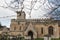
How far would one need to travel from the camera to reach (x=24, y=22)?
4306 cm

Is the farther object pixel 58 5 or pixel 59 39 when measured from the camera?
pixel 59 39

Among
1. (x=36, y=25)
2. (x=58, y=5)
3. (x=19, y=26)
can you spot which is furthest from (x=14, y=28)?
(x=58, y=5)

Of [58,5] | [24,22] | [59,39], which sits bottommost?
[59,39]

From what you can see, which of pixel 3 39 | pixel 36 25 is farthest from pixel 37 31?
pixel 3 39

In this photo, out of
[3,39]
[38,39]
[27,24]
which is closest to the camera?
[3,39]

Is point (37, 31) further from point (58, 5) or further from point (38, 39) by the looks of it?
point (58, 5)

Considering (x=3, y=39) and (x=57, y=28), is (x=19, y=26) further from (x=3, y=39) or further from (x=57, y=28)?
(x=3, y=39)

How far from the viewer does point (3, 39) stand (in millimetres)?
16859

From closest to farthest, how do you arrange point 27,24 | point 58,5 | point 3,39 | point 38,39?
point 58,5
point 3,39
point 38,39
point 27,24

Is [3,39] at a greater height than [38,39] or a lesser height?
greater

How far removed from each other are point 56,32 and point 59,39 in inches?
112

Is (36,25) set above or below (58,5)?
below

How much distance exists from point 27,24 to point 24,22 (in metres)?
0.81

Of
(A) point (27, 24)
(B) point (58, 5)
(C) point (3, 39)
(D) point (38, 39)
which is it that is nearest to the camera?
(B) point (58, 5)
